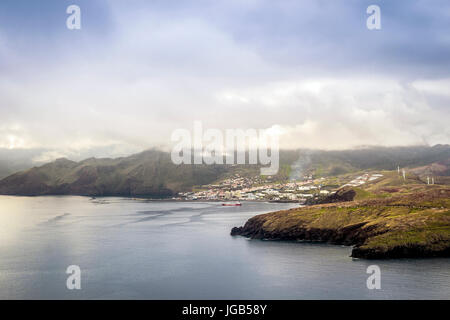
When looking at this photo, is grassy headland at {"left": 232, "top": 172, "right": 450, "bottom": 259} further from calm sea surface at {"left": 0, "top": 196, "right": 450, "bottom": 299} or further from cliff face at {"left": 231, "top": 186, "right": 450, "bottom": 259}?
calm sea surface at {"left": 0, "top": 196, "right": 450, "bottom": 299}

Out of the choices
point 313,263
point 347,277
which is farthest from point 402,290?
point 313,263

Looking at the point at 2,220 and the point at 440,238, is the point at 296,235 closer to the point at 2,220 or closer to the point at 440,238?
the point at 440,238

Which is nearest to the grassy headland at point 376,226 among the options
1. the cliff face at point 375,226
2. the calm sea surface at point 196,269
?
the cliff face at point 375,226

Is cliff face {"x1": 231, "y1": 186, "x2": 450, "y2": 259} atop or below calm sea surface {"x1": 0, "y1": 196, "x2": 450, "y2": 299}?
atop

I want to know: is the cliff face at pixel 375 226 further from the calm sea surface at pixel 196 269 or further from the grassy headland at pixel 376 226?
the calm sea surface at pixel 196 269

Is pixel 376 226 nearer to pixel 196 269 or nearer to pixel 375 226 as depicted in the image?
pixel 375 226

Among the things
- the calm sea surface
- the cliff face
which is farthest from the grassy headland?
the calm sea surface
